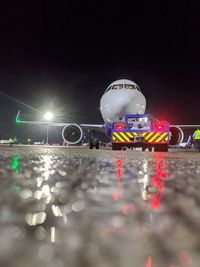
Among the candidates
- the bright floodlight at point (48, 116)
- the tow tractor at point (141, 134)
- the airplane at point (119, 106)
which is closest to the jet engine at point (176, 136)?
the airplane at point (119, 106)

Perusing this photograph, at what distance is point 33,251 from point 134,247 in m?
0.20

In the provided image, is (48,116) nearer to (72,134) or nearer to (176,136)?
(72,134)

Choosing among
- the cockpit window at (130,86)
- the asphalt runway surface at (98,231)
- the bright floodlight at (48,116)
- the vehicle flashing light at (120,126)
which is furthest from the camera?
the bright floodlight at (48,116)

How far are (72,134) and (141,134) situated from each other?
5.84 metres

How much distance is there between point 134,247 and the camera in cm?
58

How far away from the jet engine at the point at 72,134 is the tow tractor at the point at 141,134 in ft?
15.5

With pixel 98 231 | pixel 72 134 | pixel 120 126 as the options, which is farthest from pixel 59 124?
pixel 98 231

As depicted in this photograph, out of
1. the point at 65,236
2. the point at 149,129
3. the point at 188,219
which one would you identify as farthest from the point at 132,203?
the point at 149,129

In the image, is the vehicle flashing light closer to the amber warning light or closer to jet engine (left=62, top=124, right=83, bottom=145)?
the amber warning light

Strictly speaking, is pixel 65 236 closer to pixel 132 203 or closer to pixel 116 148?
pixel 132 203

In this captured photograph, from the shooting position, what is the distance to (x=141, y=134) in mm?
11727

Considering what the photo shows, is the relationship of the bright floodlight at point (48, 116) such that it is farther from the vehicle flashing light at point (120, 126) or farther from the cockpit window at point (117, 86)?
the vehicle flashing light at point (120, 126)

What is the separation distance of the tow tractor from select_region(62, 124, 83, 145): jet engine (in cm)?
473

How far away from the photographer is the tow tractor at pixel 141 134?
11594mm
